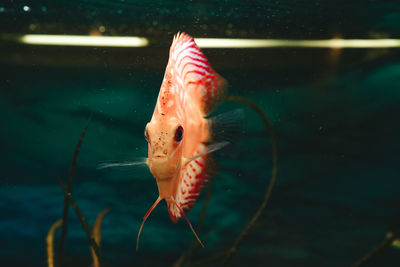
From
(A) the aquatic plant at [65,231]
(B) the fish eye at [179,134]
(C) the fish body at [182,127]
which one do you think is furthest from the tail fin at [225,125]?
(A) the aquatic plant at [65,231]

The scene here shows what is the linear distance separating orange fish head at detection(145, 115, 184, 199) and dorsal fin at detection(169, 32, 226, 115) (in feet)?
0.44

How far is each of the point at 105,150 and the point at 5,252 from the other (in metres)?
0.90

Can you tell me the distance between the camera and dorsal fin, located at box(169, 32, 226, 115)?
722 mm

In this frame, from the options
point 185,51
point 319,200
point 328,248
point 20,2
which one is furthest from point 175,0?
point 328,248

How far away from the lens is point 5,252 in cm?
162

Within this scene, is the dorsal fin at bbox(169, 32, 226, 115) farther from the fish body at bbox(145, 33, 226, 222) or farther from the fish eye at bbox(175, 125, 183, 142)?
the fish eye at bbox(175, 125, 183, 142)

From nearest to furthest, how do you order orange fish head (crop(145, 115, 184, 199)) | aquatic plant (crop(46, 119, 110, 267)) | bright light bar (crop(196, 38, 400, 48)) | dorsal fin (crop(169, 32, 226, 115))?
orange fish head (crop(145, 115, 184, 199)), dorsal fin (crop(169, 32, 226, 115)), aquatic plant (crop(46, 119, 110, 267)), bright light bar (crop(196, 38, 400, 48))

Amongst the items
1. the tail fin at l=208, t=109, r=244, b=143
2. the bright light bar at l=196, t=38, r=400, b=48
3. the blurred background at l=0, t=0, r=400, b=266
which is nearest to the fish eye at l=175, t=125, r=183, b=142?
the tail fin at l=208, t=109, r=244, b=143

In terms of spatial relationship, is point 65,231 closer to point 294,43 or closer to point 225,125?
point 225,125

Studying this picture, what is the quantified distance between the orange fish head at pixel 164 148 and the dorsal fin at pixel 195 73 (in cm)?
13

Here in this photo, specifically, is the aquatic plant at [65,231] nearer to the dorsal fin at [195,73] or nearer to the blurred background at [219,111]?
the blurred background at [219,111]

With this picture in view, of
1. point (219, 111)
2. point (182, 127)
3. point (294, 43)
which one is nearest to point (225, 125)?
point (182, 127)

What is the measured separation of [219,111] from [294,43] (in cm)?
52

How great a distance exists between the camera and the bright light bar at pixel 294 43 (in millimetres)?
1133
